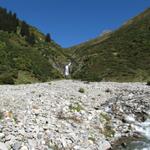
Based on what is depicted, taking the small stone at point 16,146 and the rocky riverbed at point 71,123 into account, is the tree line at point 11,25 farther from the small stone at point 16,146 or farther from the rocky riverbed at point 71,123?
the small stone at point 16,146

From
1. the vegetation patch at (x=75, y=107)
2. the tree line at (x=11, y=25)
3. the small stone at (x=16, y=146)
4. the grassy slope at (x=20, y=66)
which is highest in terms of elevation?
the tree line at (x=11, y=25)

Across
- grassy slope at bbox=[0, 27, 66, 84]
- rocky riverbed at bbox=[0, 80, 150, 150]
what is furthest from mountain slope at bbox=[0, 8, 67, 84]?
rocky riverbed at bbox=[0, 80, 150, 150]

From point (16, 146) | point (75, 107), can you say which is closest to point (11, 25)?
point (75, 107)

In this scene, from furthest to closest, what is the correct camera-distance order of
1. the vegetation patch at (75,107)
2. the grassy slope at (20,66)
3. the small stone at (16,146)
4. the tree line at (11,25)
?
the tree line at (11,25) < the grassy slope at (20,66) < the vegetation patch at (75,107) < the small stone at (16,146)

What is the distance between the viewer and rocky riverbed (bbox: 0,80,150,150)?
17.8 m

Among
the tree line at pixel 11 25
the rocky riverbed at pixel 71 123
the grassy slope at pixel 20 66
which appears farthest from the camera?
the tree line at pixel 11 25

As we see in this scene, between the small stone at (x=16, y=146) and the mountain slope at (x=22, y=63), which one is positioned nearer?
the small stone at (x=16, y=146)

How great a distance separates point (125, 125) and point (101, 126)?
2.10m

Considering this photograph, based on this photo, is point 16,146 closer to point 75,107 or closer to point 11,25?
point 75,107

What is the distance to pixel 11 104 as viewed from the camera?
22.8 m

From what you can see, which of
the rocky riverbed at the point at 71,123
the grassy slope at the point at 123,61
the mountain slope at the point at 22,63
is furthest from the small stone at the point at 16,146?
the grassy slope at the point at 123,61

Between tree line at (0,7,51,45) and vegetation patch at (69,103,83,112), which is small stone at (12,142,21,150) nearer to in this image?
vegetation patch at (69,103,83,112)

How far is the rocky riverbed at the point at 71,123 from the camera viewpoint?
17.8 metres

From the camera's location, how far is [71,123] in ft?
70.4
